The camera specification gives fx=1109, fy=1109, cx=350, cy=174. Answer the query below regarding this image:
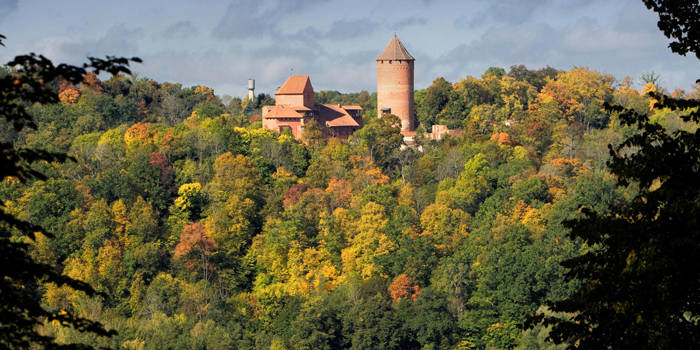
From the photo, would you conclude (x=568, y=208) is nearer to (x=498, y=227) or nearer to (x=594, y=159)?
(x=498, y=227)

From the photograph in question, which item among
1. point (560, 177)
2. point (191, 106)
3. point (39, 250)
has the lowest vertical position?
point (39, 250)

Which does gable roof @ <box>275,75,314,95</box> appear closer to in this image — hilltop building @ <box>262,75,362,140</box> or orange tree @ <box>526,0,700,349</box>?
hilltop building @ <box>262,75,362,140</box>

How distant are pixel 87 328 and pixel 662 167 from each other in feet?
23.6

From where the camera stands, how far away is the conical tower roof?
228 feet

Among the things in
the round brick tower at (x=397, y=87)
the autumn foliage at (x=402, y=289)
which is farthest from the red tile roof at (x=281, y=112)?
the autumn foliage at (x=402, y=289)

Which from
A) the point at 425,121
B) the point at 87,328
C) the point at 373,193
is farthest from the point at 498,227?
the point at 87,328

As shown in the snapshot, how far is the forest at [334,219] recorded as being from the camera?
164 ft

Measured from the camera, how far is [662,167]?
45.2 feet

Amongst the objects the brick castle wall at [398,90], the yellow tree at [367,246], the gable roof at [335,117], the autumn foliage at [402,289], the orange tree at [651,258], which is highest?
the brick castle wall at [398,90]

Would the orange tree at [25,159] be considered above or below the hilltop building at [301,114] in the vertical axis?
below

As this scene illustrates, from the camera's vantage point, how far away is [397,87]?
69000 millimetres

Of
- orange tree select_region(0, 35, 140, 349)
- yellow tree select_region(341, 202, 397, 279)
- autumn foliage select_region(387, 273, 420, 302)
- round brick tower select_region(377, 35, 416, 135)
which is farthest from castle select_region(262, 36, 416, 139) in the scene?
orange tree select_region(0, 35, 140, 349)

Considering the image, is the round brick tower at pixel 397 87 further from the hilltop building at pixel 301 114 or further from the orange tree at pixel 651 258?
the orange tree at pixel 651 258

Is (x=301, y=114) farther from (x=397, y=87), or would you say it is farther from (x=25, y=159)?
(x=25, y=159)
